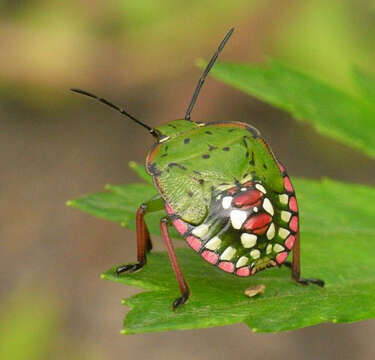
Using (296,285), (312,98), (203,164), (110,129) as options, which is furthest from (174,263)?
(110,129)

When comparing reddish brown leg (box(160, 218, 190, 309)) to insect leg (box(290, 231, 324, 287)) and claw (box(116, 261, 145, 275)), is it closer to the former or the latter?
claw (box(116, 261, 145, 275))

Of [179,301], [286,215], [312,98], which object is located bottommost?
[179,301]

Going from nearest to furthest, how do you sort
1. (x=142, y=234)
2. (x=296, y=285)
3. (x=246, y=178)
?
(x=246, y=178), (x=296, y=285), (x=142, y=234)

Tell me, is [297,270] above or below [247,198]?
below

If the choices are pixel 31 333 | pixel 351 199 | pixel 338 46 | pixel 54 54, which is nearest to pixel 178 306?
pixel 351 199

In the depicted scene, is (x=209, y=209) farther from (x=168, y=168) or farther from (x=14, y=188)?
(x=14, y=188)

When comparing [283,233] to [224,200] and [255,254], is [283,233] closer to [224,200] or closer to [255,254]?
[255,254]
